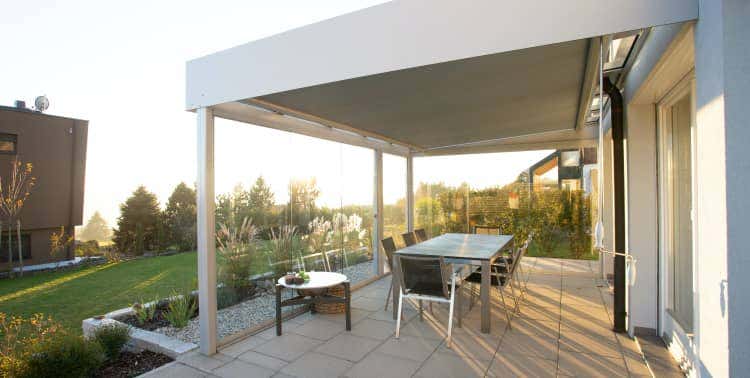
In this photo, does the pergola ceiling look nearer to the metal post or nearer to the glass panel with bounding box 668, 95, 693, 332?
the metal post

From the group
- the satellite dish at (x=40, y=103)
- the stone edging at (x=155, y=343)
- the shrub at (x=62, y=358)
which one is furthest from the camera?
the satellite dish at (x=40, y=103)

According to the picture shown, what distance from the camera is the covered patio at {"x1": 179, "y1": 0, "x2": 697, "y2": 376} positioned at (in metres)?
2.63

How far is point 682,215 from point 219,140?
427 centimetres

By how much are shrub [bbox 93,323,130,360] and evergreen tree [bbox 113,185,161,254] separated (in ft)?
31.3

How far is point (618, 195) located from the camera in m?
4.16

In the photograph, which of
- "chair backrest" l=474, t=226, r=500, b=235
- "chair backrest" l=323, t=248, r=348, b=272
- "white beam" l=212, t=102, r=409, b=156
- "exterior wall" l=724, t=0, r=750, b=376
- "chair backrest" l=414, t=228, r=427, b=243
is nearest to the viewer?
"exterior wall" l=724, t=0, r=750, b=376

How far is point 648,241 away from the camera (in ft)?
13.0

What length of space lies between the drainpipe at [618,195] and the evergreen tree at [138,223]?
1248 cm

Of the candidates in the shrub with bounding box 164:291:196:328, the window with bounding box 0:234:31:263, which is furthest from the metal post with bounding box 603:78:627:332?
the window with bounding box 0:234:31:263

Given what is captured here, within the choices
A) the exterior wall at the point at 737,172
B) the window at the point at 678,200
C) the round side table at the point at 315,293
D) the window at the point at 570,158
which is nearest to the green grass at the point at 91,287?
the round side table at the point at 315,293

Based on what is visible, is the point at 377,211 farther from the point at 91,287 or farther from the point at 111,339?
the point at 91,287

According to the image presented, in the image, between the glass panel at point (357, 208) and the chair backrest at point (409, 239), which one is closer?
the chair backrest at point (409, 239)

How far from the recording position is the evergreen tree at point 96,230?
12.6 m

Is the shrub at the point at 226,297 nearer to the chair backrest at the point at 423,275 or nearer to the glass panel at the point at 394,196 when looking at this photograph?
the chair backrest at the point at 423,275
